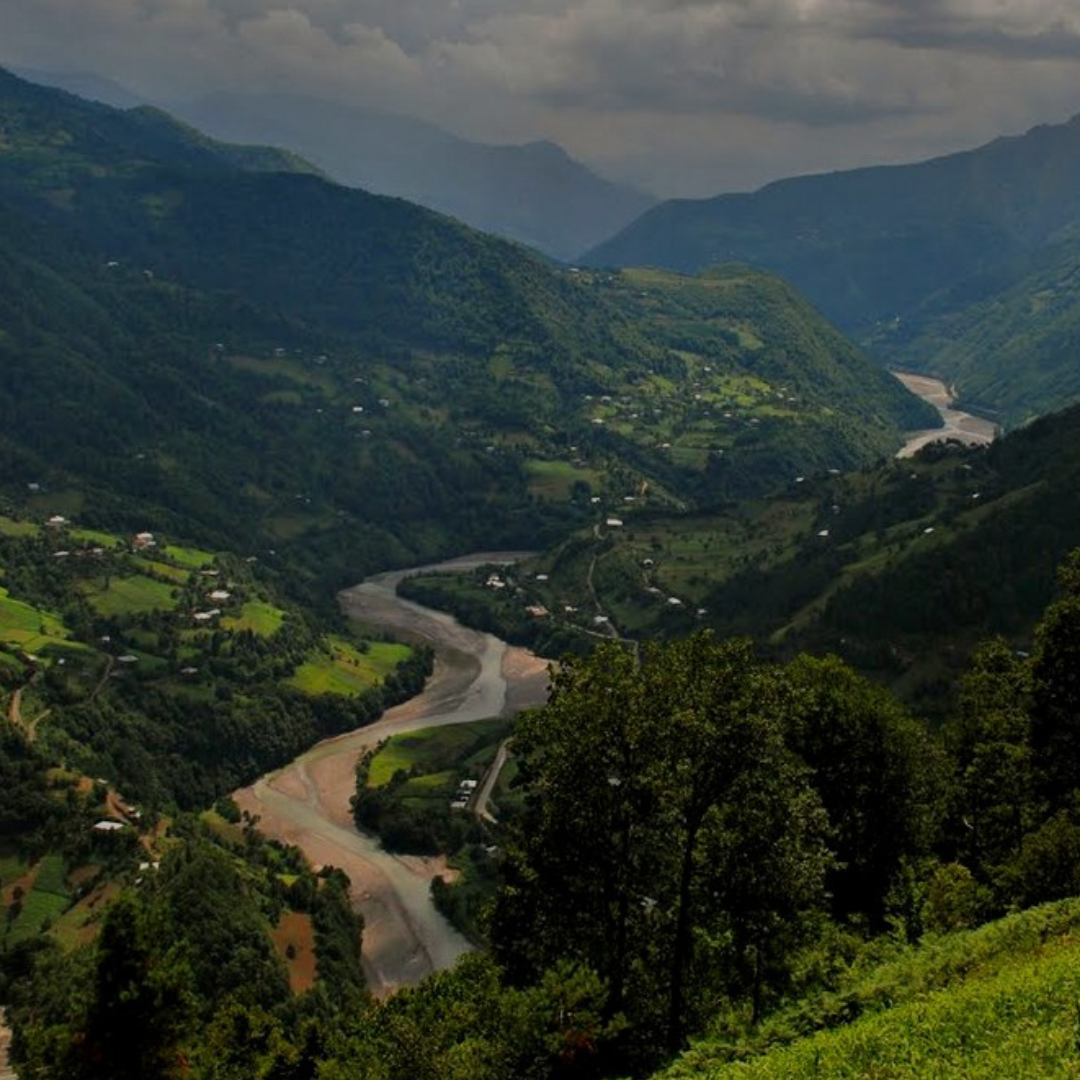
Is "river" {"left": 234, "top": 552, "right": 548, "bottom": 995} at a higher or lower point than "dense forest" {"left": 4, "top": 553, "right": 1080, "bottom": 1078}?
lower

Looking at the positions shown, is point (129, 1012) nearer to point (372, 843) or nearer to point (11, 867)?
point (11, 867)

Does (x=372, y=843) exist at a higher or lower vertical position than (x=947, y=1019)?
lower

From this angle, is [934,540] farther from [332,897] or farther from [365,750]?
[332,897]

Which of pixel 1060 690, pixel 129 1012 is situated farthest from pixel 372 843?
pixel 1060 690

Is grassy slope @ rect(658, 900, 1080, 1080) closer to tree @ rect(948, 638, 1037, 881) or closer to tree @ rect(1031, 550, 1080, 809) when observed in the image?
tree @ rect(948, 638, 1037, 881)

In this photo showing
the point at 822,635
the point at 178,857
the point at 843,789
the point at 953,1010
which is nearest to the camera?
the point at 953,1010

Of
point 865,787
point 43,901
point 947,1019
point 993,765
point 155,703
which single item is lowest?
point 43,901

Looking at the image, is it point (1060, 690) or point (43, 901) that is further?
point (43, 901)

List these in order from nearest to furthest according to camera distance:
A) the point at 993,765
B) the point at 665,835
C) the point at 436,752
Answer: the point at 665,835 < the point at 993,765 < the point at 436,752

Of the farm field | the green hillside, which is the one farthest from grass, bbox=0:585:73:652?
the green hillside

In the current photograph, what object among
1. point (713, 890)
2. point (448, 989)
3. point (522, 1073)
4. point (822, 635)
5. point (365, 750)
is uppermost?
point (713, 890)

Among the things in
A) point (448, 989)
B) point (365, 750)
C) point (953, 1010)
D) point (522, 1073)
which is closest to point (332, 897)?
point (365, 750)
